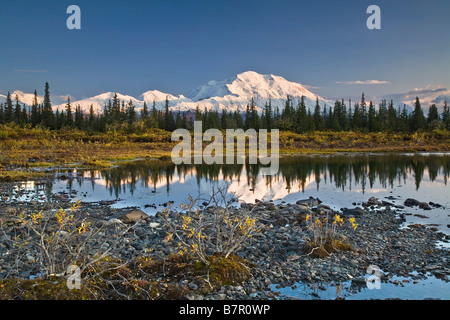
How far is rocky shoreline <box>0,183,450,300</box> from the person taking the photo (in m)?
7.95

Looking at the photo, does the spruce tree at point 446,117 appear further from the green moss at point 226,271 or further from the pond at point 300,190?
the green moss at point 226,271

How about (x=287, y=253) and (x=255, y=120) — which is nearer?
(x=287, y=253)

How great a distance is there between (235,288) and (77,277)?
3309 mm

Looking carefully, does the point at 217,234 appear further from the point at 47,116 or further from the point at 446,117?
the point at 446,117

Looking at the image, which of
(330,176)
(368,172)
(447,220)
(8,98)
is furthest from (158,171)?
(8,98)

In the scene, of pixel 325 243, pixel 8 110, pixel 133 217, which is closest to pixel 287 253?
pixel 325 243

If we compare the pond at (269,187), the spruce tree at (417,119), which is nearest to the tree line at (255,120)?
the spruce tree at (417,119)

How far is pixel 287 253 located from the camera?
10250mm

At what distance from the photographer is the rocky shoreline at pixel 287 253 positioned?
313 inches

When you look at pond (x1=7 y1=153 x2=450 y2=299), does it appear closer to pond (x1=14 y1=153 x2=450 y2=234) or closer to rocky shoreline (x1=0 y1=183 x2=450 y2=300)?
pond (x1=14 y1=153 x2=450 y2=234)

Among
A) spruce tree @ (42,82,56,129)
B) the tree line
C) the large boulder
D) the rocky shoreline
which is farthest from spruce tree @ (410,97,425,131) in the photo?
spruce tree @ (42,82,56,129)

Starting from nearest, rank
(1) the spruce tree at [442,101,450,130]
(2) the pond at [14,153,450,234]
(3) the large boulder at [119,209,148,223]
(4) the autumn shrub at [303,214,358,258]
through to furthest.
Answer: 1. (4) the autumn shrub at [303,214,358,258]
2. (3) the large boulder at [119,209,148,223]
3. (2) the pond at [14,153,450,234]
4. (1) the spruce tree at [442,101,450,130]

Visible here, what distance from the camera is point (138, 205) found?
750 inches

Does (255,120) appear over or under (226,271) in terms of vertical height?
over
